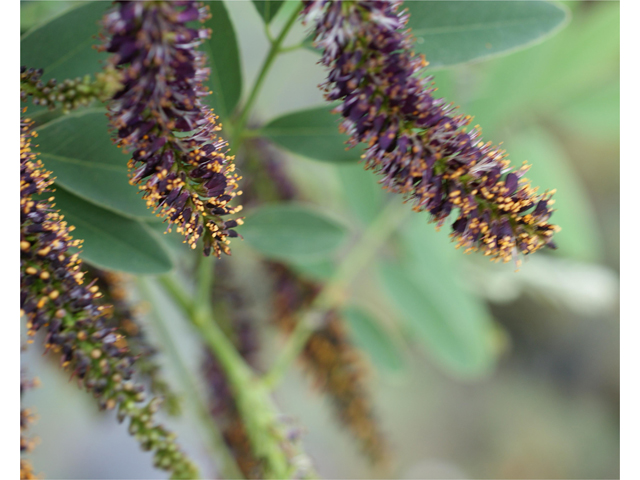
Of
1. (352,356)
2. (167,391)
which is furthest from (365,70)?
(352,356)

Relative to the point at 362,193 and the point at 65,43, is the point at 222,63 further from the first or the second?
the point at 362,193

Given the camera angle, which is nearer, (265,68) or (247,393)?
(265,68)

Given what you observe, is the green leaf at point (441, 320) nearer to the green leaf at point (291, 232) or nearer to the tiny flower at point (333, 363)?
the tiny flower at point (333, 363)

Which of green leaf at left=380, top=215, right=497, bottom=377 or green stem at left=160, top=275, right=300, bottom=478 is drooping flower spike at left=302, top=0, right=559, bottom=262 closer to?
green stem at left=160, top=275, right=300, bottom=478

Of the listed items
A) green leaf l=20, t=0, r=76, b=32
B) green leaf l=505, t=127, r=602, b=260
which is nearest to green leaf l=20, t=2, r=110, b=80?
green leaf l=20, t=0, r=76, b=32

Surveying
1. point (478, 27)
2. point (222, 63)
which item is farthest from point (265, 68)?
point (478, 27)

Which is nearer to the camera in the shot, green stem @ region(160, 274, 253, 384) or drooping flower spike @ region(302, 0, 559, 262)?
drooping flower spike @ region(302, 0, 559, 262)

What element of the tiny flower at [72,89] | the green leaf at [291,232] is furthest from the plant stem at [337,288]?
the tiny flower at [72,89]
